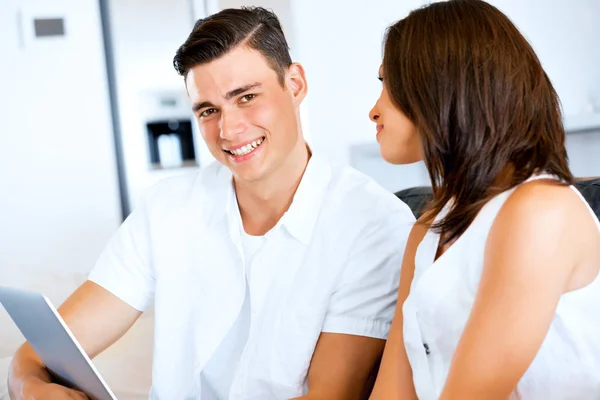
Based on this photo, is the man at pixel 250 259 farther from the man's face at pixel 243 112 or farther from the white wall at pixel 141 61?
the white wall at pixel 141 61

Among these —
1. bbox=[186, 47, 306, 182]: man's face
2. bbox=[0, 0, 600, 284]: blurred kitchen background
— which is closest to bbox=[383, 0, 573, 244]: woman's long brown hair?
bbox=[186, 47, 306, 182]: man's face

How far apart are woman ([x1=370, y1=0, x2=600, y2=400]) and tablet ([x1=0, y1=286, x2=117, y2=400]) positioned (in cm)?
45

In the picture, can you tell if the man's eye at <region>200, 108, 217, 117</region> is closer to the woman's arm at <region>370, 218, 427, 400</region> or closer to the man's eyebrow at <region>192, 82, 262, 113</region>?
the man's eyebrow at <region>192, 82, 262, 113</region>

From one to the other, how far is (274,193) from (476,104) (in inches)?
22.8

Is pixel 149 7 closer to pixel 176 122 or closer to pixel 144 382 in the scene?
pixel 176 122

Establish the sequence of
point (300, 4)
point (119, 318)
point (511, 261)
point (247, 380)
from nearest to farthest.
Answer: point (511, 261), point (247, 380), point (119, 318), point (300, 4)

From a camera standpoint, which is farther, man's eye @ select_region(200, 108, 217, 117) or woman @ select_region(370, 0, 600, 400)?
man's eye @ select_region(200, 108, 217, 117)

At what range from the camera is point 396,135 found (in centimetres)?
114

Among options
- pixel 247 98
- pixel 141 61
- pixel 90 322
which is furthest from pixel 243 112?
pixel 141 61

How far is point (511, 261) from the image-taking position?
2.98 feet

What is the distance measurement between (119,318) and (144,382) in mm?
164

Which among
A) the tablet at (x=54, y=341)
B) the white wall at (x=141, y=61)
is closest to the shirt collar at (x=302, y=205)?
the tablet at (x=54, y=341)

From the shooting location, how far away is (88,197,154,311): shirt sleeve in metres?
1.54

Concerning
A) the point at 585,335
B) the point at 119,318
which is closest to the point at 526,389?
the point at 585,335
